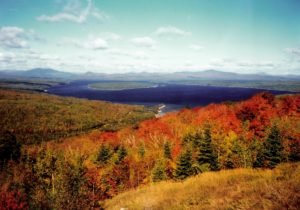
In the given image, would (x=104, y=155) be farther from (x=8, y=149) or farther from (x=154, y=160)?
(x=8, y=149)

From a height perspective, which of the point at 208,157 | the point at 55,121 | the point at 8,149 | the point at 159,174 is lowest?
the point at 55,121

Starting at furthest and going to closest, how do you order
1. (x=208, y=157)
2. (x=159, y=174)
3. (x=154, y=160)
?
(x=154, y=160) → (x=159, y=174) → (x=208, y=157)

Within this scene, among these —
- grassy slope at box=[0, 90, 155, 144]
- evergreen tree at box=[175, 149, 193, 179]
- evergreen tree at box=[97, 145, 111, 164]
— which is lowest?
grassy slope at box=[0, 90, 155, 144]

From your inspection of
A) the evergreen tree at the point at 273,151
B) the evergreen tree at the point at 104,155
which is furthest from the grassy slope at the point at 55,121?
the evergreen tree at the point at 273,151

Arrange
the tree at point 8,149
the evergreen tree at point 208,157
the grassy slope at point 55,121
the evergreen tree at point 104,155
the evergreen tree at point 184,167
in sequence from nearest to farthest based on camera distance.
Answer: the evergreen tree at point 184,167 < the evergreen tree at point 208,157 < the evergreen tree at point 104,155 < the tree at point 8,149 < the grassy slope at point 55,121

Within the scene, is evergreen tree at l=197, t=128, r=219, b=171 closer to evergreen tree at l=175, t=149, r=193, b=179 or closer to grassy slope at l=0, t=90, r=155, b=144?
evergreen tree at l=175, t=149, r=193, b=179

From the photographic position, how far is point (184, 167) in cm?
3212

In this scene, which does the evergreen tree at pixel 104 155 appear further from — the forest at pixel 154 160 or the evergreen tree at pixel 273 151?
the evergreen tree at pixel 273 151

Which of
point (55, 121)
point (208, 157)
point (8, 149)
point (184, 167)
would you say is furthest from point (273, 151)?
point (55, 121)

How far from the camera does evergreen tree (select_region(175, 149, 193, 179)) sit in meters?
31.9

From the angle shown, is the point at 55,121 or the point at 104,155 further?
the point at 55,121

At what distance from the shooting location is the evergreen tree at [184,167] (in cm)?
3191

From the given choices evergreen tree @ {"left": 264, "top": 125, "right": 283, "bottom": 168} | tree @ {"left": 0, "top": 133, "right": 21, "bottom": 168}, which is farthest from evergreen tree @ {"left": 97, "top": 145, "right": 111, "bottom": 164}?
evergreen tree @ {"left": 264, "top": 125, "right": 283, "bottom": 168}

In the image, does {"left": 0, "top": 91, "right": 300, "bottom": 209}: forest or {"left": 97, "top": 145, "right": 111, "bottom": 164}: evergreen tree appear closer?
{"left": 0, "top": 91, "right": 300, "bottom": 209}: forest
